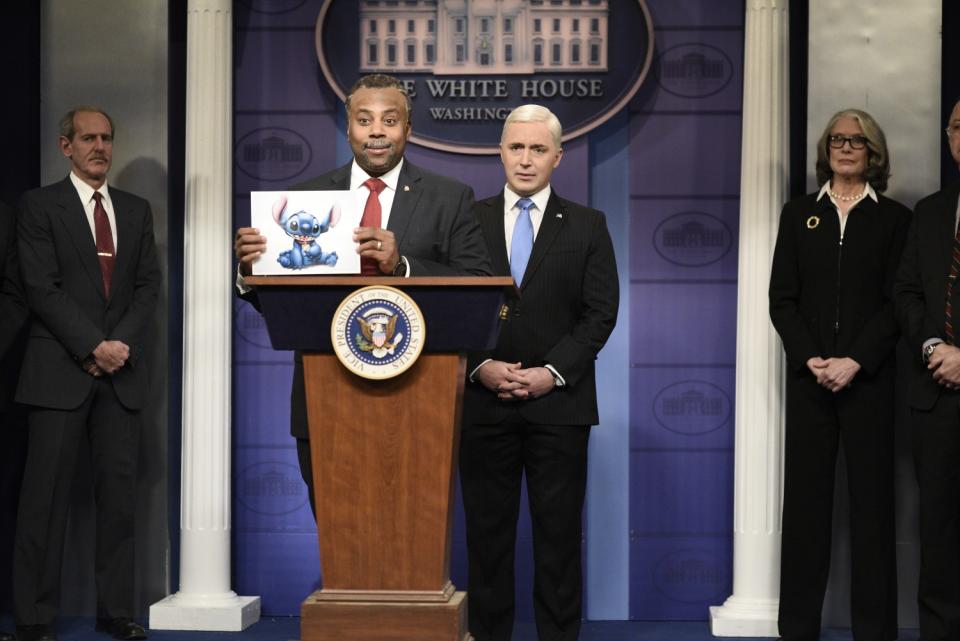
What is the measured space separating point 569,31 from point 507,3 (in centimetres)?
26

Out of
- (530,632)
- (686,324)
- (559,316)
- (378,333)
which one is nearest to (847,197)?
(686,324)

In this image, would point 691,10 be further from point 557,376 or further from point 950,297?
point 557,376

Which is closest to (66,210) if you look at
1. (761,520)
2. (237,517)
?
(237,517)

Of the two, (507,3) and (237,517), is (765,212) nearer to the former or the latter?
(507,3)

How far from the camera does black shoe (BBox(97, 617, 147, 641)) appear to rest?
15.4ft

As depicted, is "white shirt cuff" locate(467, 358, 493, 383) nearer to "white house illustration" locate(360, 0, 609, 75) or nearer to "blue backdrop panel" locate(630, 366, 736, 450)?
"blue backdrop panel" locate(630, 366, 736, 450)

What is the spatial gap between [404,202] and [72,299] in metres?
1.85

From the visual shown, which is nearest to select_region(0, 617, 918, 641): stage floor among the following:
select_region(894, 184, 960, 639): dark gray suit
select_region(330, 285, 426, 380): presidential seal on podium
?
select_region(894, 184, 960, 639): dark gray suit

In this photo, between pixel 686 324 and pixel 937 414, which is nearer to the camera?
pixel 937 414

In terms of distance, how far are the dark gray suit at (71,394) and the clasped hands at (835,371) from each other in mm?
2350

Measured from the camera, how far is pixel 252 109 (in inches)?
207

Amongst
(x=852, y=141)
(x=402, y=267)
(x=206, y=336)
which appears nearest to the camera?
(x=402, y=267)

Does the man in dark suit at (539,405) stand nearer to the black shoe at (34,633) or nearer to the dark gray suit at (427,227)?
the dark gray suit at (427,227)

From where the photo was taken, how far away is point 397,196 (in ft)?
10.8
